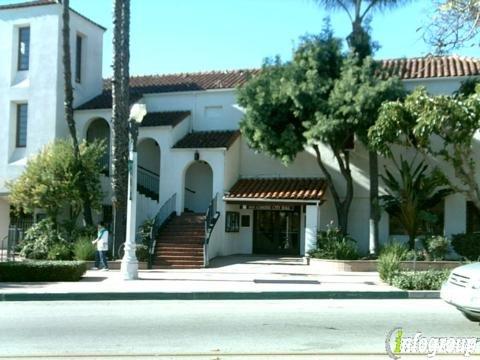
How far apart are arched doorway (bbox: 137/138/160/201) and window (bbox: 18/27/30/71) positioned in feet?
20.3

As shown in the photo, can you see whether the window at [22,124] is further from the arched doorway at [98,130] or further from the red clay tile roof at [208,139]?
the red clay tile roof at [208,139]

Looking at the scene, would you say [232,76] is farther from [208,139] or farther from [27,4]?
[27,4]

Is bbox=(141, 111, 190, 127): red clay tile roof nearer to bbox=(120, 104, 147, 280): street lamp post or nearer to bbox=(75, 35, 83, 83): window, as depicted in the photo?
bbox=(75, 35, 83, 83): window

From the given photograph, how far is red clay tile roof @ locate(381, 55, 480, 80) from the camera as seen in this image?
24.7 metres

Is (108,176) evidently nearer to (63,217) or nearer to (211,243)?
(63,217)

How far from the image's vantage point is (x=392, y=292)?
14.6 m

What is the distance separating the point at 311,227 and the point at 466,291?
47.7 ft

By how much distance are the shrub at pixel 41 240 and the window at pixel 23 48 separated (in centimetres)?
785

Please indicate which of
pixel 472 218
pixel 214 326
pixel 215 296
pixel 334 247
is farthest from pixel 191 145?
pixel 214 326

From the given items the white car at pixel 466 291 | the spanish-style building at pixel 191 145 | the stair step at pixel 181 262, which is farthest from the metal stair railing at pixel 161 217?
the white car at pixel 466 291

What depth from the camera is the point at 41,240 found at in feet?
76.7

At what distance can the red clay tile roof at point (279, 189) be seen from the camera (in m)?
24.6

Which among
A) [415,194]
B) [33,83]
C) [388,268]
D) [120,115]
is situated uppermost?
[33,83]

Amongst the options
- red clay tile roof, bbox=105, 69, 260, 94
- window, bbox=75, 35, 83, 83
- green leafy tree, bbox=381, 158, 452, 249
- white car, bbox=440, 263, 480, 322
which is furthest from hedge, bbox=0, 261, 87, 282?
window, bbox=75, 35, 83, 83
